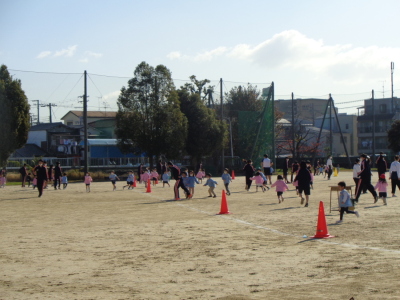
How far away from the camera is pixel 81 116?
84.1 meters

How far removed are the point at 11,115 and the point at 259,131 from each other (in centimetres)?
2273

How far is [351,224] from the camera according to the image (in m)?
14.0

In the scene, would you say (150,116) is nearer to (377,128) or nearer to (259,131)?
(259,131)

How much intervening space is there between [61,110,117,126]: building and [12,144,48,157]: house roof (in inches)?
348

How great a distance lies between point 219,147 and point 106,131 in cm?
2221

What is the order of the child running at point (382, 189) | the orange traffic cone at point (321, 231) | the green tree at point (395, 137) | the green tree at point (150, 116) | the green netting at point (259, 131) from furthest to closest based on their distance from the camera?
the green tree at point (395, 137) → the green netting at point (259, 131) → the green tree at point (150, 116) → the child running at point (382, 189) → the orange traffic cone at point (321, 231)

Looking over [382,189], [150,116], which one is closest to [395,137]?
[150,116]

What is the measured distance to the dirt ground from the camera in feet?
24.1

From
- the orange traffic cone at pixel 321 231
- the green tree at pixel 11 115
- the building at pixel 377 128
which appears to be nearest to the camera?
the orange traffic cone at pixel 321 231

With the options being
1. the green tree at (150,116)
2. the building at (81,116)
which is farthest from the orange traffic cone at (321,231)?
the building at (81,116)

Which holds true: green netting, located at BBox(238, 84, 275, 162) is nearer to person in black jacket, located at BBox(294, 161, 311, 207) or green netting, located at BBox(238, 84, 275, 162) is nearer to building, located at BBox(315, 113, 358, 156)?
building, located at BBox(315, 113, 358, 156)

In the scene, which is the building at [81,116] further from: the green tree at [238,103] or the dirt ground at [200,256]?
the dirt ground at [200,256]

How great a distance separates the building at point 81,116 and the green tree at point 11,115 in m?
29.6

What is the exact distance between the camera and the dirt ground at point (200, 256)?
7.34 m
